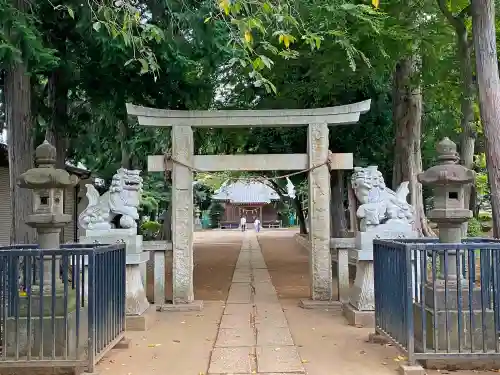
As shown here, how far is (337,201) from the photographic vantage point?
1805 centimetres

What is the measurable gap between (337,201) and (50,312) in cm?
1371

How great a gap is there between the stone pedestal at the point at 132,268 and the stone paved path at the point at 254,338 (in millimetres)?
1308

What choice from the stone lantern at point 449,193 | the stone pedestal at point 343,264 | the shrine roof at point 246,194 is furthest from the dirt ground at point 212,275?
the shrine roof at point 246,194

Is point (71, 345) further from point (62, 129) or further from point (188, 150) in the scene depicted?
point (62, 129)

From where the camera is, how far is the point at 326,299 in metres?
9.59

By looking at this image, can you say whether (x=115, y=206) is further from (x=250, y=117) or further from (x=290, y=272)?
(x=290, y=272)

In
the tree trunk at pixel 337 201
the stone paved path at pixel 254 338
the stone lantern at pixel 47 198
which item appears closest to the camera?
the stone paved path at pixel 254 338

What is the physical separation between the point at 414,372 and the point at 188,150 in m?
5.87

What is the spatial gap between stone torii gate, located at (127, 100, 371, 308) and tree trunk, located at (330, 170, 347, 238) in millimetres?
7683

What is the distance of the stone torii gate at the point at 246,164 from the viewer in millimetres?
9531

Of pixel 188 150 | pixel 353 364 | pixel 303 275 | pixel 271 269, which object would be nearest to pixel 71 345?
pixel 353 364

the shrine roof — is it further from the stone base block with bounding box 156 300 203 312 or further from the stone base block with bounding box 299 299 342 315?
the stone base block with bounding box 299 299 342 315

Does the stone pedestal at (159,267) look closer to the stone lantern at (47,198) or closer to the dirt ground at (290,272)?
the dirt ground at (290,272)

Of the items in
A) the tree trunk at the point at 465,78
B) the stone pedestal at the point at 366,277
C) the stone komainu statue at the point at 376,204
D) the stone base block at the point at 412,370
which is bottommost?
the stone base block at the point at 412,370
